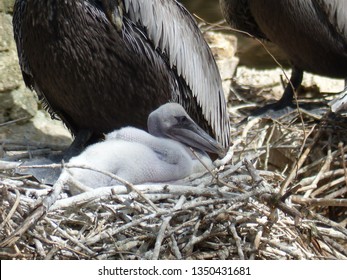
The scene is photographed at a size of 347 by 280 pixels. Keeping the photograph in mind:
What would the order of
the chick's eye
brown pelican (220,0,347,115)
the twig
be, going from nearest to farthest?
the twig < the chick's eye < brown pelican (220,0,347,115)

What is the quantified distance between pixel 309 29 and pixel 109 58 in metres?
1.37

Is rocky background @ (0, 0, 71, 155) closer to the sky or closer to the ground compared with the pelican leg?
closer to the ground

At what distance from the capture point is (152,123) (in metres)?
4.13

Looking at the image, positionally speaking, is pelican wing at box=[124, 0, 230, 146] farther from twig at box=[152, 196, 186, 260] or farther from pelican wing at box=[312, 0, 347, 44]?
twig at box=[152, 196, 186, 260]

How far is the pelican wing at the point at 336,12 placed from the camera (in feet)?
17.0

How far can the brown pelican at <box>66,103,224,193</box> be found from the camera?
386 centimetres

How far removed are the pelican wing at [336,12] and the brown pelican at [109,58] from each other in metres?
0.90

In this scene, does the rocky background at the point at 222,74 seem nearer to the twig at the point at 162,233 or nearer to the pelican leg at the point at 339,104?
the pelican leg at the point at 339,104

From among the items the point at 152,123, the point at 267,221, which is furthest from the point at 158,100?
the point at 267,221

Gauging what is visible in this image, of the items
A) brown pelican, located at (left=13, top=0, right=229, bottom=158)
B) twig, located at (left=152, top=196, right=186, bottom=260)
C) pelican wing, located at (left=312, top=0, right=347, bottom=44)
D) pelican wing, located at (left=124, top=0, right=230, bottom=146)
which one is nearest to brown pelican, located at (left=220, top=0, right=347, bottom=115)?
pelican wing, located at (left=312, top=0, right=347, bottom=44)

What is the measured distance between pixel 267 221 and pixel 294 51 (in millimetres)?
1897

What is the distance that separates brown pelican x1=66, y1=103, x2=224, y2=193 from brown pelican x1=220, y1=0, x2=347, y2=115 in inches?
47.9

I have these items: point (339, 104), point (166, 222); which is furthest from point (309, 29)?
point (166, 222)

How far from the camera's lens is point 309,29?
17.0ft
